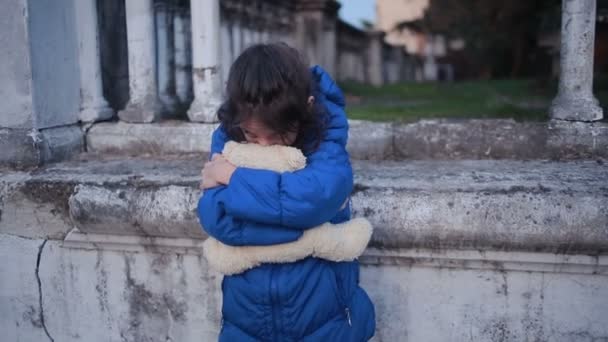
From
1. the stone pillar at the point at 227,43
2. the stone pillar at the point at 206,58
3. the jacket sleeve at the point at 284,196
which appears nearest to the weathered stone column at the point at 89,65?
the stone pillar at the point at 206,58

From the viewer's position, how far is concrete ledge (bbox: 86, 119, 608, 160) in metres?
2.67

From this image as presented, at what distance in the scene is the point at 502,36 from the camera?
9.80 metres

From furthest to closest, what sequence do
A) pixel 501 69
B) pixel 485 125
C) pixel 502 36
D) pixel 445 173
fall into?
pixel 501 69, pixel 502 36, pixel 485 125, pixel 445 173

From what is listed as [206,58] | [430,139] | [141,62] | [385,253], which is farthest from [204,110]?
[385,253]

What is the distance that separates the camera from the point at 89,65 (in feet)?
9.83

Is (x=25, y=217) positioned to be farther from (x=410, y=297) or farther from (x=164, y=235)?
(x=410, y=297)

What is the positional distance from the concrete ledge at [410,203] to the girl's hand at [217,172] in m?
0.54

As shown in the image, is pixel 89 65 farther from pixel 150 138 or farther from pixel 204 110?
pixel 204 110

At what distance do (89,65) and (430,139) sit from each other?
1630mm

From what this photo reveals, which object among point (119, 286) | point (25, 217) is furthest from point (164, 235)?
point (25, 217)

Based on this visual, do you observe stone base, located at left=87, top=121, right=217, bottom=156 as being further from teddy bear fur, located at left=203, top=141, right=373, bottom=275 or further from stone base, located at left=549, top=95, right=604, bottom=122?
stone base, located at left=549, top=95, right=604, bottom=122

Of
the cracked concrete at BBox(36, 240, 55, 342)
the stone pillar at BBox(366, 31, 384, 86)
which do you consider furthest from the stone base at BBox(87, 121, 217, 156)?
the stone pillar at BBox(366, 31, 384, 86)

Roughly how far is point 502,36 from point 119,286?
339 inches

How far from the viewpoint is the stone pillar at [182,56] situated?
3387 millimetres
